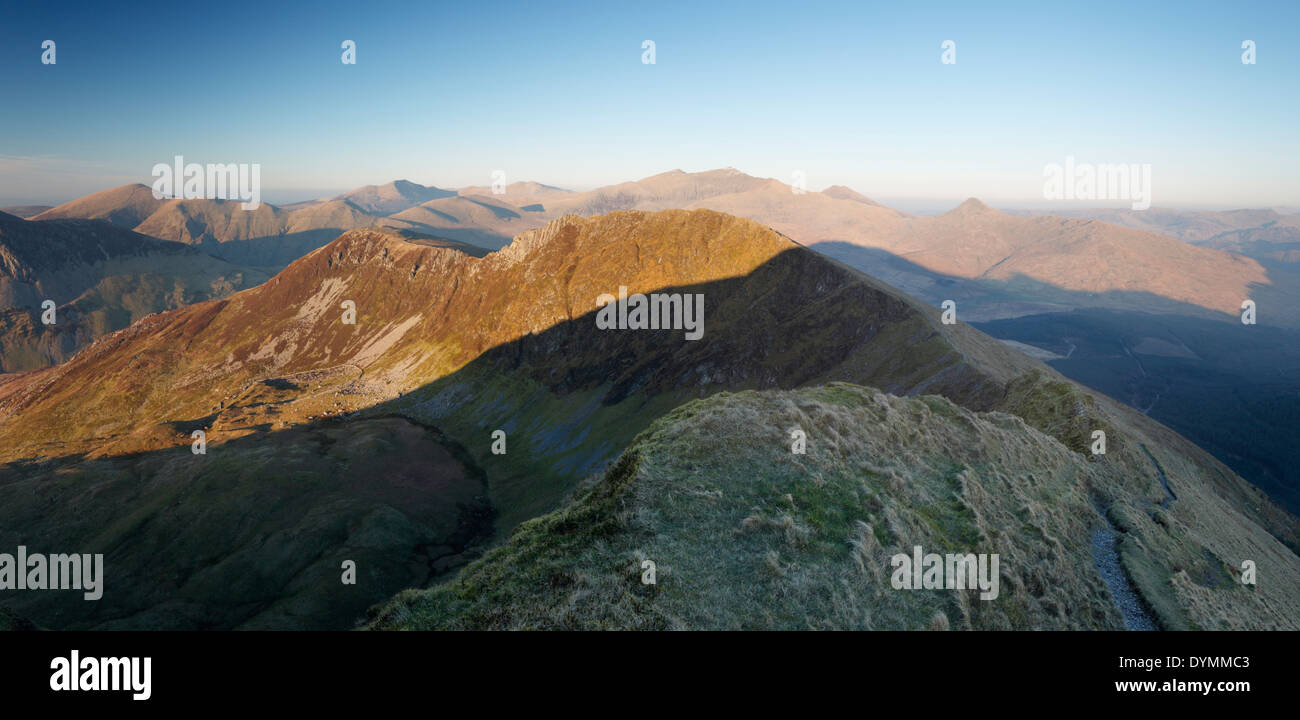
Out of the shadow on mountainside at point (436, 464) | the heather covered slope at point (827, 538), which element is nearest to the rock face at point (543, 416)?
the shadow on mountainside at point (436, 464)

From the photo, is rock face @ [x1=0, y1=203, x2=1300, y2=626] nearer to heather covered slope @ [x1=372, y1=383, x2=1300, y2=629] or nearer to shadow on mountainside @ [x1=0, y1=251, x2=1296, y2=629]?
shadow on mountainside @ [x1=0, y1=251, x2=1296, y2=629]

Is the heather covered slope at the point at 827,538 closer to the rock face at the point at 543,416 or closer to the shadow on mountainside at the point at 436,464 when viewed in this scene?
the rock face at the point at 543,416

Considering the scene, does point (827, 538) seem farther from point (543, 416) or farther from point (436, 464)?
point (543, 416)

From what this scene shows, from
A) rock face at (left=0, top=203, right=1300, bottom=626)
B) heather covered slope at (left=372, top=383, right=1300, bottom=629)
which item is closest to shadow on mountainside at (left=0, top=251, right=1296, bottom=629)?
rock face at (left=0, top=203, right=1300, bottom=626)

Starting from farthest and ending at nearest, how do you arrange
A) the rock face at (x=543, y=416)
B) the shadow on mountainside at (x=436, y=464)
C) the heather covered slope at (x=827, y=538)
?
1. the shadow on mountainside at (x=436, y=464)
2. the rock face at (x=543, y=416)
3. the heather covered slope at (x=827, y=538)

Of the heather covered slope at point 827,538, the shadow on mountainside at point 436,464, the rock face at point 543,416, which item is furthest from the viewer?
the shadow on mountainside at point 436,464

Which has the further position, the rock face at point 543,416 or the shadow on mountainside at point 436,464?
the shadow on mountainside at point 436,464

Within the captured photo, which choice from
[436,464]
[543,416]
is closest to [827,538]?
[436,464]
